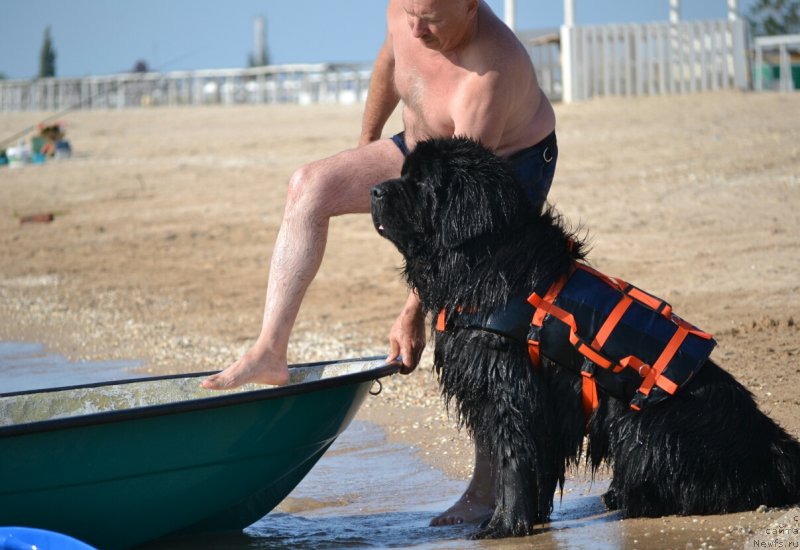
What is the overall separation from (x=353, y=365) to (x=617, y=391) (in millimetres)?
1178

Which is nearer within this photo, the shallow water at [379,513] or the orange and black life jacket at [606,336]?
the orange and black life jacket at [606,336]

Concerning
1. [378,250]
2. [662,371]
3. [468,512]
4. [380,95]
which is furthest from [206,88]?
[662,371]

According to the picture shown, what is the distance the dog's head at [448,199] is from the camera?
3.67m

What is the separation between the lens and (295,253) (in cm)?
403

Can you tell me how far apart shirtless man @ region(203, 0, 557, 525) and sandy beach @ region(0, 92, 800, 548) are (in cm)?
121

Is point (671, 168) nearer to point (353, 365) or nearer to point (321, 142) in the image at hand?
point (321, 142)

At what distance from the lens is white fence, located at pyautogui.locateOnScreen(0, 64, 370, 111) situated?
32188 mm

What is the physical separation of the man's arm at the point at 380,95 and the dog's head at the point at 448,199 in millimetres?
860

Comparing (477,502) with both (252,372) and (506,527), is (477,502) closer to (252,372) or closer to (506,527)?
(506,527)

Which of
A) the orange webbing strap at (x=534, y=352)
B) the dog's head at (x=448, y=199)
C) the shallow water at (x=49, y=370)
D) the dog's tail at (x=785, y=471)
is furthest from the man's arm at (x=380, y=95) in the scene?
the shallow water at (x=49, y=370)

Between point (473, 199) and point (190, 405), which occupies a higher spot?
point (473, 199)

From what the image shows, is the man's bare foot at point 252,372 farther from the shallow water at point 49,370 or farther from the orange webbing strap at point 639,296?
the shallow water at point 49,370

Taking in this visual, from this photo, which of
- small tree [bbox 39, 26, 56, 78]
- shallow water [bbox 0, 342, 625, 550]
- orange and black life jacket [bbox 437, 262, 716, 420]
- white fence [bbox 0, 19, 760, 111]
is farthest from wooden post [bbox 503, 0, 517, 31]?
small tree [bbox 39, 26, 56, 78]

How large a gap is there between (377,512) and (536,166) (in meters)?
1.50
